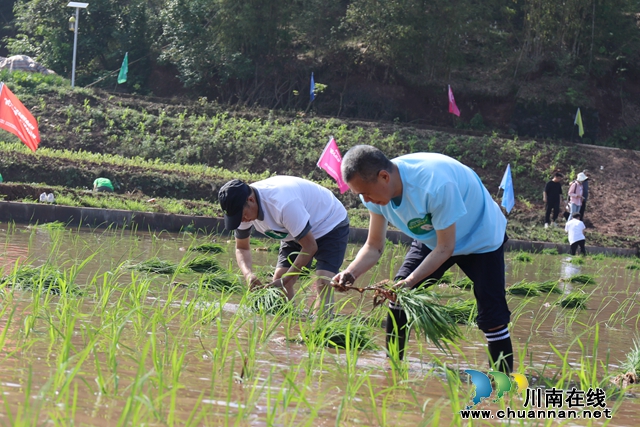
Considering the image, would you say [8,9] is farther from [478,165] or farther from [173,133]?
[478,165]

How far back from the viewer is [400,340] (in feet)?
13.9

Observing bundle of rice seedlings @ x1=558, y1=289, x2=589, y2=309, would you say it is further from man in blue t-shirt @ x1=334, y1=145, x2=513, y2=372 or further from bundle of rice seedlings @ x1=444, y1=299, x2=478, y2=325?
man in blue t-shirt @ x1=334, y1=145, x2=513, y2=372

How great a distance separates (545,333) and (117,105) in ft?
64.9

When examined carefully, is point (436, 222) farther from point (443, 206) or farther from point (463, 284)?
point (463, 284)

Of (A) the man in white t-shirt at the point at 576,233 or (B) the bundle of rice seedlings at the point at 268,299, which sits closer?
(B) the bundle of rice seedlings at the point at 268,299

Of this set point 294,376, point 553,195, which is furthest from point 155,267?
point 553,195

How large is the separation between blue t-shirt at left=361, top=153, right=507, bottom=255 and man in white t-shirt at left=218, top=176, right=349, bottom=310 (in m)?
0.71

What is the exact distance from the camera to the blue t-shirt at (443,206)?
12.3 feet

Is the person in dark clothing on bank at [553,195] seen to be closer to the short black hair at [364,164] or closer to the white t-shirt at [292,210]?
the white t-shirt at [292,210]

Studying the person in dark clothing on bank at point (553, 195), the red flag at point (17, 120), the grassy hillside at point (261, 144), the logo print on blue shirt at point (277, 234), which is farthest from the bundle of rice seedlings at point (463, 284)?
the grassy hillside at point (261, 144)

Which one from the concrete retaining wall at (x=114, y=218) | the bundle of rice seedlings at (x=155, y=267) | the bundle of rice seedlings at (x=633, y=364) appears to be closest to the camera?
the bundle of rice seedlings at (x=633, y=364)

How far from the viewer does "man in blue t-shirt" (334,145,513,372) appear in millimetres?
3701

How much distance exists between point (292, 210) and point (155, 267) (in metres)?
2.42

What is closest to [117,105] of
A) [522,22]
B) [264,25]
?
[264,25]
